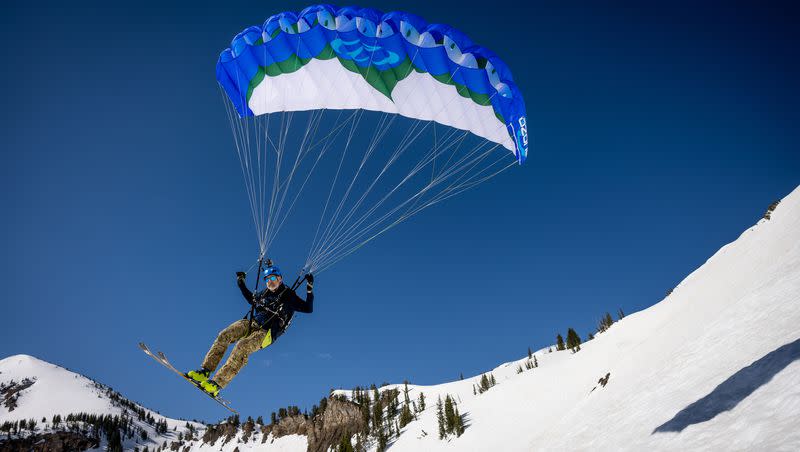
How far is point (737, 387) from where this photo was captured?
16.4 ft

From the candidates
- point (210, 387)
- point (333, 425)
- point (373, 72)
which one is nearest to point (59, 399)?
point (333, 425)

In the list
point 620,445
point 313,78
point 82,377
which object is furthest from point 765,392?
point 82,377

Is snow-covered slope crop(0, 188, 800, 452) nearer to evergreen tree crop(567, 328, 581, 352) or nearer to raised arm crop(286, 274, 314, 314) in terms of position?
evergreen tree crop(567, 328, 581, 352)

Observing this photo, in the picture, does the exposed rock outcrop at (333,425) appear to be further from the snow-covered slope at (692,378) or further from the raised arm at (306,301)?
the raised arm at (306,301)

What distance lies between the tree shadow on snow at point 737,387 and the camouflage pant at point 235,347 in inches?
272

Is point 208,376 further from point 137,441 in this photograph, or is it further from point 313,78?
point 137,441

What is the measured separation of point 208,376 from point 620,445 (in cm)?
724

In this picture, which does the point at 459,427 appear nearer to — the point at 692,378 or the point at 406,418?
the point at 406,418

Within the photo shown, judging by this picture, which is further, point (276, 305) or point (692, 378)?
point (276, 305)

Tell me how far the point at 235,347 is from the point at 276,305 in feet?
3.45

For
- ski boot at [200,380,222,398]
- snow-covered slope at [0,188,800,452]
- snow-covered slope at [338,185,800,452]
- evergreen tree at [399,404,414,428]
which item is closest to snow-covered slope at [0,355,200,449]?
evergreen tree at [399,404,414,428]

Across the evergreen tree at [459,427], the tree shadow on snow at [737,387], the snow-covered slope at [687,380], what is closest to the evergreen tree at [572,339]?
the snow-covered slope at [687,380]

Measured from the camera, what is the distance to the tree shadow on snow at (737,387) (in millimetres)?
4688

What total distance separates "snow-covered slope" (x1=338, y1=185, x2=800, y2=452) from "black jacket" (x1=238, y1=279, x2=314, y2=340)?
6.23m
